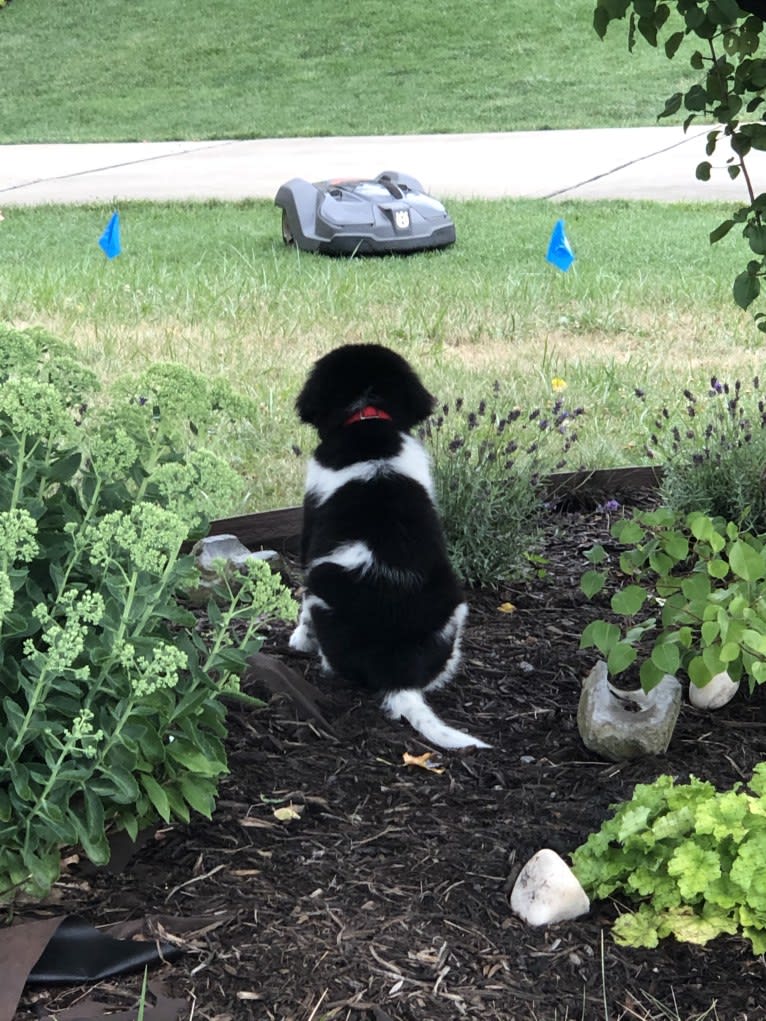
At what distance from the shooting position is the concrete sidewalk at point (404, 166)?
13812 mm

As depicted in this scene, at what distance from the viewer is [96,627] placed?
2.78 m

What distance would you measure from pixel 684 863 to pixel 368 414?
1.70 meters

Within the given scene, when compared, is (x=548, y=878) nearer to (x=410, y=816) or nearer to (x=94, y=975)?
(x=410, y=816)

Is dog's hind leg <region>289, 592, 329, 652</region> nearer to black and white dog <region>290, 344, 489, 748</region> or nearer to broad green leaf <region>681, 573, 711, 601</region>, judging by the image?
black and white dog <region>290, 344, 489, 748</region>

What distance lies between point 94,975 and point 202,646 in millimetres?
667

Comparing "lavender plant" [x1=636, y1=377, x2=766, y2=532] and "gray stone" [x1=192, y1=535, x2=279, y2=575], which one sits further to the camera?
"lavender plant" [x1=636, y1=377, x2=766, y2=532]

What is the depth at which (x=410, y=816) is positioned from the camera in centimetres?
298

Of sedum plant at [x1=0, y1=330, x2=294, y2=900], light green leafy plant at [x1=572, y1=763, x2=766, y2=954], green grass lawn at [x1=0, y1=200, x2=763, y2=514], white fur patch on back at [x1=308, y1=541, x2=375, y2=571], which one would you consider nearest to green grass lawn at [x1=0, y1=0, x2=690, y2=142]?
green grass lawn at [x1=0, y1=200, x2=763, y2=514]

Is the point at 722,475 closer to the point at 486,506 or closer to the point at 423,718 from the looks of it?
the point at 486,506

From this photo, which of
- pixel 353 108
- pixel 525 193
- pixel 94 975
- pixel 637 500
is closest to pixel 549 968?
pixel 94 975

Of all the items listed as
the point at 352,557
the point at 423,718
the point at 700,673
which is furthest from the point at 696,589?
the point at 352,557

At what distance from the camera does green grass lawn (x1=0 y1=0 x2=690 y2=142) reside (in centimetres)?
2070

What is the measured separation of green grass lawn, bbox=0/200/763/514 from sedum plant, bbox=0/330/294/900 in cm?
208

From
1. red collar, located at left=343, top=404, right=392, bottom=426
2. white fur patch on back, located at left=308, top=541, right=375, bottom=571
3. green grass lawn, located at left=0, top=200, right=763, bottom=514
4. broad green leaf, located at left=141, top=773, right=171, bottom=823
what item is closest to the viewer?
broad green leaf, located at left=141, top=773, right=171, bottom=823
